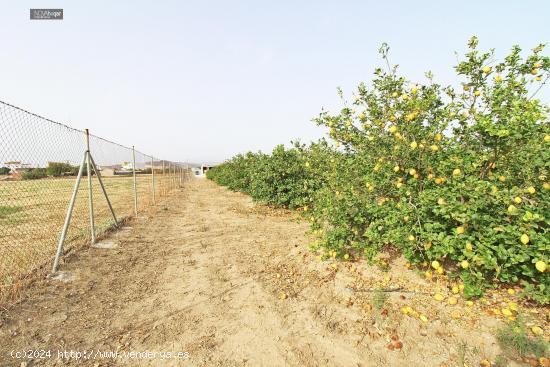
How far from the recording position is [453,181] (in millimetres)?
2906

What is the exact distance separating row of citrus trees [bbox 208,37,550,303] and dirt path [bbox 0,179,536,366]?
480mm

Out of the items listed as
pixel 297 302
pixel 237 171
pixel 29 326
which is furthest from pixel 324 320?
pixel 237 171

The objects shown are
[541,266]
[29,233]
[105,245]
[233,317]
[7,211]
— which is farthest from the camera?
[7,211]

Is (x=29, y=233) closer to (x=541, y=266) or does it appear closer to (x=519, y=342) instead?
(x=519, y=342)

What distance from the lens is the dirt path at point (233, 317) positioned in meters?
2.55

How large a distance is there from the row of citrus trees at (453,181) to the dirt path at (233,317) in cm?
48

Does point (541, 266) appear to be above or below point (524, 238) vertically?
below

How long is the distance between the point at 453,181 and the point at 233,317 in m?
2.75

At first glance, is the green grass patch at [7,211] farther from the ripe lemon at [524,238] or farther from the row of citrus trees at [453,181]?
the ripe lemon at [524,238]

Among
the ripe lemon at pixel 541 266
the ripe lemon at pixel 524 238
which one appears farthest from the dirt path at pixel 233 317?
the ripe lemon at pixel 524 238

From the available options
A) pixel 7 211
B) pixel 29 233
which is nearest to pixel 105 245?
pixel 29 233

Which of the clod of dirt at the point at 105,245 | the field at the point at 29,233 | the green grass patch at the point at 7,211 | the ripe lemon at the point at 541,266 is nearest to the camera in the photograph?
the ripe lemon at the point at 541,266

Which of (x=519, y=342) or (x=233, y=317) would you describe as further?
(x=233, y=317)

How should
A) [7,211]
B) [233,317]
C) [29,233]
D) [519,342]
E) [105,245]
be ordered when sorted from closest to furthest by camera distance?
[519,342]
[233,317]
[105,245]
[29,233]
[7,211]
